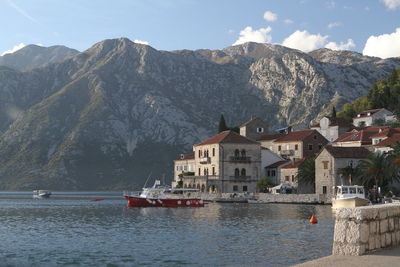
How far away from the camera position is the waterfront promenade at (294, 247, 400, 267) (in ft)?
49.8

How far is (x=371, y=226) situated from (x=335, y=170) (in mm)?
76745

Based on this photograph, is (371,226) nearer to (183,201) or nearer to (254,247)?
(254,247)

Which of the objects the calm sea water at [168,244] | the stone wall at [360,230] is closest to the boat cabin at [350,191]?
the calm sea water at [168,244]

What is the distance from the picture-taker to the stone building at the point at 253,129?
14000cm

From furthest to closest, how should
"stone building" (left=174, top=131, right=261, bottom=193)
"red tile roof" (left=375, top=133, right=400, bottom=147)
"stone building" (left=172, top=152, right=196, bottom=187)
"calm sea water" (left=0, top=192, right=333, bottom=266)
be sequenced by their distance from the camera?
1. "stone building" (left=172, top=152, right=196, bottom=187)
2. "stone building" (left=174, top=131, right=261, bottom=193)
3. "red tile roof" (left=375, top=133, right=400, bottom=147)
4. "calm sea water" (left=0, top=192, right=333, bottom=266)

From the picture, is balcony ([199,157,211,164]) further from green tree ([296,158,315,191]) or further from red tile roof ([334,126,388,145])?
red tile roof ([334,126,388,145])

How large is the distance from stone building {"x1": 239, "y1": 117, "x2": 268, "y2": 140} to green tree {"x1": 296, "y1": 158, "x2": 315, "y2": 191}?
1459 inches

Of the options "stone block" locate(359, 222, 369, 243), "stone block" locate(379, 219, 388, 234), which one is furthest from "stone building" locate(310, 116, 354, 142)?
"stone block" locate(359, 222, 369, 243)

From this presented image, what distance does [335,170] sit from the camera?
301ft

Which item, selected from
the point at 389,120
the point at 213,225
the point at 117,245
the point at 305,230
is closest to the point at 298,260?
the point at 117,245

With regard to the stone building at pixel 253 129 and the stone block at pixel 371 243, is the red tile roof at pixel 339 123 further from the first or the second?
the stone block at pixel 371 243

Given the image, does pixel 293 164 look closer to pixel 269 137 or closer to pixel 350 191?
pixel 269 137

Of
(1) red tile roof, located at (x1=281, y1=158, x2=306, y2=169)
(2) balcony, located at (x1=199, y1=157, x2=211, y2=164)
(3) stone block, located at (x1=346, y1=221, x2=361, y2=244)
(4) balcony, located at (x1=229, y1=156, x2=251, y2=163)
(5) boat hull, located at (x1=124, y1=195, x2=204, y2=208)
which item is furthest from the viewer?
(2) balcony, located at (x1=199, y1=157, x2=211, y2=164)

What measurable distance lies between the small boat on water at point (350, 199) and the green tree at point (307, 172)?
2464cm
